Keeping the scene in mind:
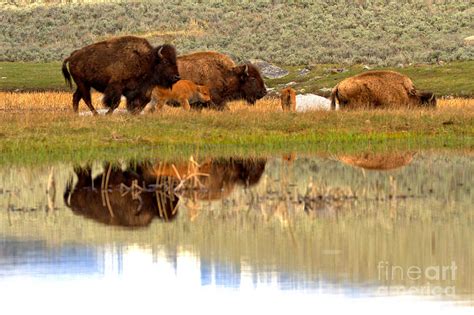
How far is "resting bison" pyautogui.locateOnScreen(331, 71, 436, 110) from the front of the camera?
32.5 m

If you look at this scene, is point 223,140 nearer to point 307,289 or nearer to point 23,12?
point 307,289

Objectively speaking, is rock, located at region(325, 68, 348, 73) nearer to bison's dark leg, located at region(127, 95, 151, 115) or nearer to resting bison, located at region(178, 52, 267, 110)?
resting bison, located at region(178, 52, 267, 110)

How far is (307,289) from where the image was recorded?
1181 centimetres

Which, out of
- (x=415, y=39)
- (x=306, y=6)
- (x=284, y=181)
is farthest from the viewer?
(x=306, y=6)

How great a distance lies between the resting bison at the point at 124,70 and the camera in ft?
101

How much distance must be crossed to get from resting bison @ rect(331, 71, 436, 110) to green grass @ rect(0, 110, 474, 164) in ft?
10.1

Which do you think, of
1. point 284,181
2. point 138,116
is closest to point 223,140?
point 138,116

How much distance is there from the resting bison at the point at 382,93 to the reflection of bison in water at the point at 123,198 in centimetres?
1276

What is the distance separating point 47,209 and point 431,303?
7.11 metres

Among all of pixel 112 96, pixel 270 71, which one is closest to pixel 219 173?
pixel 112 96

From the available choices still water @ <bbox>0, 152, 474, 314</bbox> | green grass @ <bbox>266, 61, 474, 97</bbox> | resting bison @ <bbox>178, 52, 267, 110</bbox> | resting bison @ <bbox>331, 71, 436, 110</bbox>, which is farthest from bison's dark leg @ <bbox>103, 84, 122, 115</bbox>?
green grass @ <bbox>266, 61, 474, 97</bbox>

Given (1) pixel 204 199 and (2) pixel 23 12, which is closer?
(1) pixel 204 199

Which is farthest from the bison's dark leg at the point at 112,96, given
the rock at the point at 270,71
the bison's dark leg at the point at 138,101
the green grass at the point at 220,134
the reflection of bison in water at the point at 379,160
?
the rock at the point at 270,71

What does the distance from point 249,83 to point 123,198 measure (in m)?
16.2
